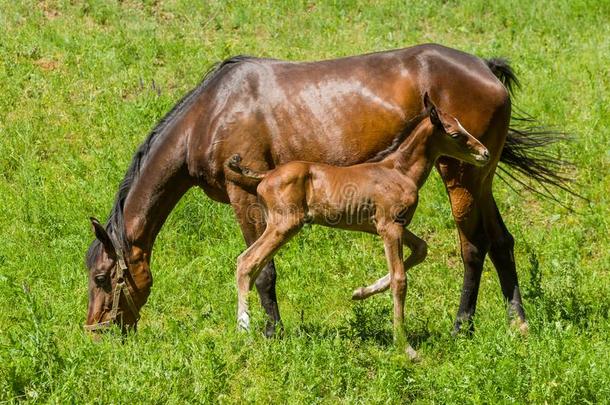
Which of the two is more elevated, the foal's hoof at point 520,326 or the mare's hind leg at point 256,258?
the mare's hind leg at point 256,258

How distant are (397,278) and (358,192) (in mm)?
700

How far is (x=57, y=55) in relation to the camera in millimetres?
12922

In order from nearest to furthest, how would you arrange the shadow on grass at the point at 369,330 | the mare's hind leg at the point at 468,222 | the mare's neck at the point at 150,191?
the shadow on grass at the point at 369,330 → the mare's neck at the point at 150,191 → the mare's hind leg at the point at 468,222

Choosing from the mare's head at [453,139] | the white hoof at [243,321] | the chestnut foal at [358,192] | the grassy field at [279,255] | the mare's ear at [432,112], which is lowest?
the grassy field at [279,255]

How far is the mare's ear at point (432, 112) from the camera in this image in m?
7.29

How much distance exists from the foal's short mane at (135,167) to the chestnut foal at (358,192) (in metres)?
0.94

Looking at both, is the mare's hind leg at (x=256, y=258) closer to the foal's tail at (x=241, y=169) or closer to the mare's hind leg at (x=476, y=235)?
the foal's tail at (x=241, y=169)

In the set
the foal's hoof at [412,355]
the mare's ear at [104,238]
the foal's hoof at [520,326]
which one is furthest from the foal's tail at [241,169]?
the foal's hoof at [520,326]

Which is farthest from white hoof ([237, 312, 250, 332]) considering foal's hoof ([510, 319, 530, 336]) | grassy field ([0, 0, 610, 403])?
foal's hoof ([510, 319, 530, 336])

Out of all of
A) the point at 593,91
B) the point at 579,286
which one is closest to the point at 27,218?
the point at 579,286

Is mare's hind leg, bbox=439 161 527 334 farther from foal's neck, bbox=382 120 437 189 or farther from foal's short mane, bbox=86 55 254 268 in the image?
foal's short mane, bbox=86 55 254 268

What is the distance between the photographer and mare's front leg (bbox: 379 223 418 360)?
7062 mm

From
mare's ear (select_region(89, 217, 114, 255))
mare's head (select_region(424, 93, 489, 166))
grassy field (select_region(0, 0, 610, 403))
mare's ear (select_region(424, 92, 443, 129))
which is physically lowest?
grassy field (select_region(0, 0, 610, 403))

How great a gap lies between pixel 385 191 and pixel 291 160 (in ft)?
3.16
